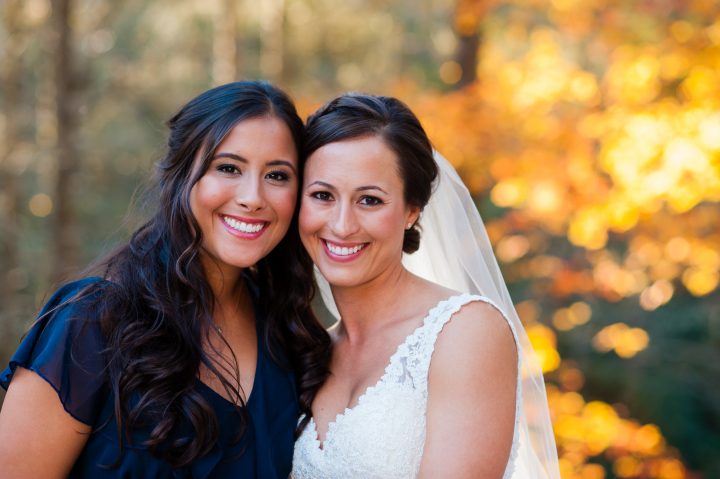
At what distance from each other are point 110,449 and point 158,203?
0.96 metres

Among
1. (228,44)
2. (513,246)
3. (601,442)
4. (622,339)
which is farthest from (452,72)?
(601,442)

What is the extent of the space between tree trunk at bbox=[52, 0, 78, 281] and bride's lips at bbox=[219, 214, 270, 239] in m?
5.33

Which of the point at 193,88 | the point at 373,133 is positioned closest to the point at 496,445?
the point at 373,133

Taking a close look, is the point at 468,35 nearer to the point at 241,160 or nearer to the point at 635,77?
the point at 635,77

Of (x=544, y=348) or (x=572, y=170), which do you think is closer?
(x=572, y=170)

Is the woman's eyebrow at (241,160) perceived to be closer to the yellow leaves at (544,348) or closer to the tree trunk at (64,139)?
the yellow leaves at (544,348)

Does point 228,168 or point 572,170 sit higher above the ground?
point 228,168

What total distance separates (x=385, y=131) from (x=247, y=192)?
57cm

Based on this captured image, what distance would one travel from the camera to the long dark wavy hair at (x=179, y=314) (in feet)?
8.88

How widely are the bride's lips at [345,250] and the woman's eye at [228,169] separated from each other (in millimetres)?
447

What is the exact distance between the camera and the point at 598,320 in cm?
921

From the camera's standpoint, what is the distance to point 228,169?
118 inches

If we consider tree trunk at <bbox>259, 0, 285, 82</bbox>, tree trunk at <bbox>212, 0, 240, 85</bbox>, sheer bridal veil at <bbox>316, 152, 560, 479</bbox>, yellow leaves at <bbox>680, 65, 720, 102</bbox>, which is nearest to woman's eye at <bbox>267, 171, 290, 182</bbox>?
sheer bridal veil at <bbox>316, 152, 560, 479</bbox>

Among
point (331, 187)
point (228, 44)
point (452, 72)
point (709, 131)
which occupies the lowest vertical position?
point (331, 187)
